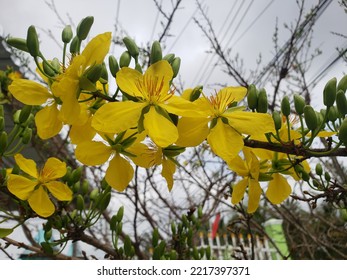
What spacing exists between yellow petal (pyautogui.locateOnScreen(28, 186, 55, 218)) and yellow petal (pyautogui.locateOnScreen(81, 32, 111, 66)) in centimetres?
38

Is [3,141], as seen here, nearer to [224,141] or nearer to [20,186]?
[20,186]

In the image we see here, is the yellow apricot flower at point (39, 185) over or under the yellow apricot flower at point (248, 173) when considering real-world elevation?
over

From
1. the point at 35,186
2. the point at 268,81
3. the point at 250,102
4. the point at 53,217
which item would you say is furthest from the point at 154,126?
the point at 268,81

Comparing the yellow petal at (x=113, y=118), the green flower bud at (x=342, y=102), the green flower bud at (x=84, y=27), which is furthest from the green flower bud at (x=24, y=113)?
the green flower bud at (x=342, y=102)

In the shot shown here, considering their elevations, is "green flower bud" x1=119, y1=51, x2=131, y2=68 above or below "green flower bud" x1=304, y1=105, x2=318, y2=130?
above

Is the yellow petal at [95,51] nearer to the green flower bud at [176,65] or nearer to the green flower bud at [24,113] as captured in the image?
the green flower bud at [176,65]

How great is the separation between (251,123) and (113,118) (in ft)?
0.62

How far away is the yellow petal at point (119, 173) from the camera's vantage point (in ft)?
1.94

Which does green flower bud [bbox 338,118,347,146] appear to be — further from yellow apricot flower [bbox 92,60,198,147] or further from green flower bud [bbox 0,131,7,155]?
green flower bud [bbox 0,131,7,155]

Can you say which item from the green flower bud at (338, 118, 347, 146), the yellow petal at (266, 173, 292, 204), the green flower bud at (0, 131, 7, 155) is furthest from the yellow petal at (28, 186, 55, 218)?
the green flower bud at (338, 118, 347, 146)

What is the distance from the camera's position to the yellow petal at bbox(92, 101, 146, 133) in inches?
18.0

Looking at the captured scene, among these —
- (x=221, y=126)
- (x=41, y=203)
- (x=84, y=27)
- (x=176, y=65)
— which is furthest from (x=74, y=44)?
(x=41, y=203)

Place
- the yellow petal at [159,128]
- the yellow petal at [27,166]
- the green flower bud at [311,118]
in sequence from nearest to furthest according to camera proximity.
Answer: the yellow petal at [159,128] < the green flower bud at [311,118] < the yellow petal at [27,166]
